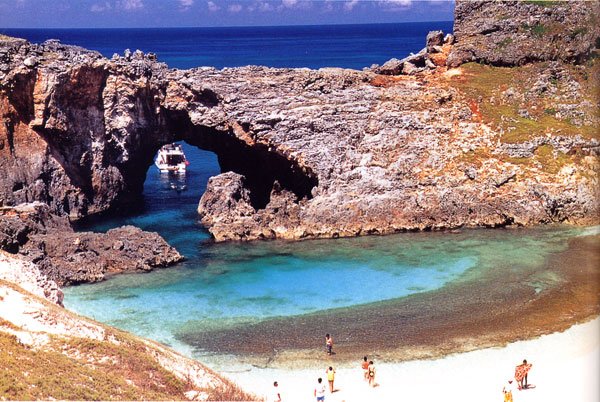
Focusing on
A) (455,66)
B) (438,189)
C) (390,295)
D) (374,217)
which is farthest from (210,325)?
(455,66)

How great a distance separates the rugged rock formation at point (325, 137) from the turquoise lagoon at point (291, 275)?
2.85m

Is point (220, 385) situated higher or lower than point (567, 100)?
lower

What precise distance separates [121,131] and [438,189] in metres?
31.1

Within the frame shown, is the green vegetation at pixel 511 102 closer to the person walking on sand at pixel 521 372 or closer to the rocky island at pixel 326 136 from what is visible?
the rocky island at pixel 326 136

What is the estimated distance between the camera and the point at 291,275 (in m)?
52.9

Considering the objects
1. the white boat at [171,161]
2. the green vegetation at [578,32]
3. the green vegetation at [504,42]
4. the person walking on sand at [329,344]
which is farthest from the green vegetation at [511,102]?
the white boat at [171,161]

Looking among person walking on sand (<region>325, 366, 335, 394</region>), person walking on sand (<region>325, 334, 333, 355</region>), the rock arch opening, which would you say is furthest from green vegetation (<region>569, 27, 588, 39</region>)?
person walking on sand (<region>325, 366, 335, 394</region>)

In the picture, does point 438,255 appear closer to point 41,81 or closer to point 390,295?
point 390,295

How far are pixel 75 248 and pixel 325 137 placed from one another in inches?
981

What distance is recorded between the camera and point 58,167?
6769 centimetres

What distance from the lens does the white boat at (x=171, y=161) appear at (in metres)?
95.8

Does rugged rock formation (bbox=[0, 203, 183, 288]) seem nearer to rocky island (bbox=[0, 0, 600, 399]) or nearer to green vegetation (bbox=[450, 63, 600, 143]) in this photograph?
rocky island (bbox=[0, 0, 600, 399])

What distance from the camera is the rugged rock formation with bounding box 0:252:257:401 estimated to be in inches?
981

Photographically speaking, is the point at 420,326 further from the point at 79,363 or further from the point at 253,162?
the point at 253,162
